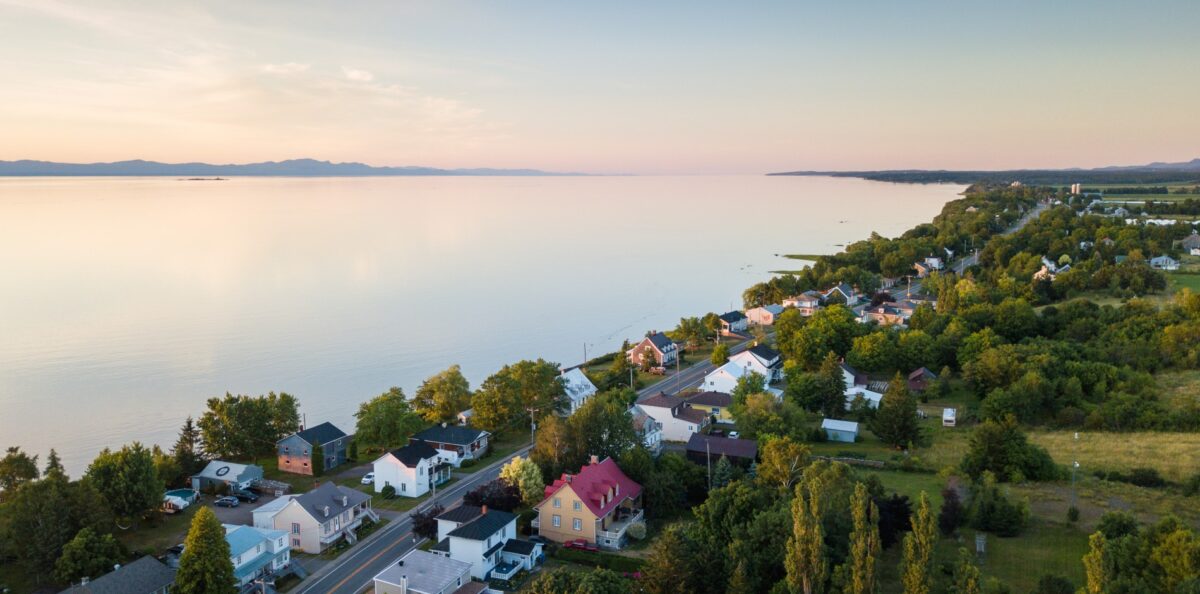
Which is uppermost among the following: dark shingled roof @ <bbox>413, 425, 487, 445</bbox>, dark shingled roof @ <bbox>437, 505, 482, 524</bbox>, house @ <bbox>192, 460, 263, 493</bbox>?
dark shingled roof @ <bbox>437, 505, 482, 524</bbox>

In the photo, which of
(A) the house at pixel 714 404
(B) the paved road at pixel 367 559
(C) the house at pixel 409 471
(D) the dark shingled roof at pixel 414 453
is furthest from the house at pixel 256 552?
(A) the house at pixel 714 404

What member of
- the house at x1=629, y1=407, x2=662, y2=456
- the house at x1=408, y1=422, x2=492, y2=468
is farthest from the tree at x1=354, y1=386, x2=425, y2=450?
the house at x1=629, y1=407, x2=662, y2=456

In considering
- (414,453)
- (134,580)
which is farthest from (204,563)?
(414,453)

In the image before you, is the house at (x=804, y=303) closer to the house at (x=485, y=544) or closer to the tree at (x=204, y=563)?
the house at (x=485, y=544)

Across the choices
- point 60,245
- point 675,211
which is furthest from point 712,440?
point 675,211

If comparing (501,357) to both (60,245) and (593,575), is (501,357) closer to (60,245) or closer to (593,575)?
(593,575)

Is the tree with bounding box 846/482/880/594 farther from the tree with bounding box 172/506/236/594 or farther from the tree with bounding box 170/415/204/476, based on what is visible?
the tree with bounding box 170/415/204/476
